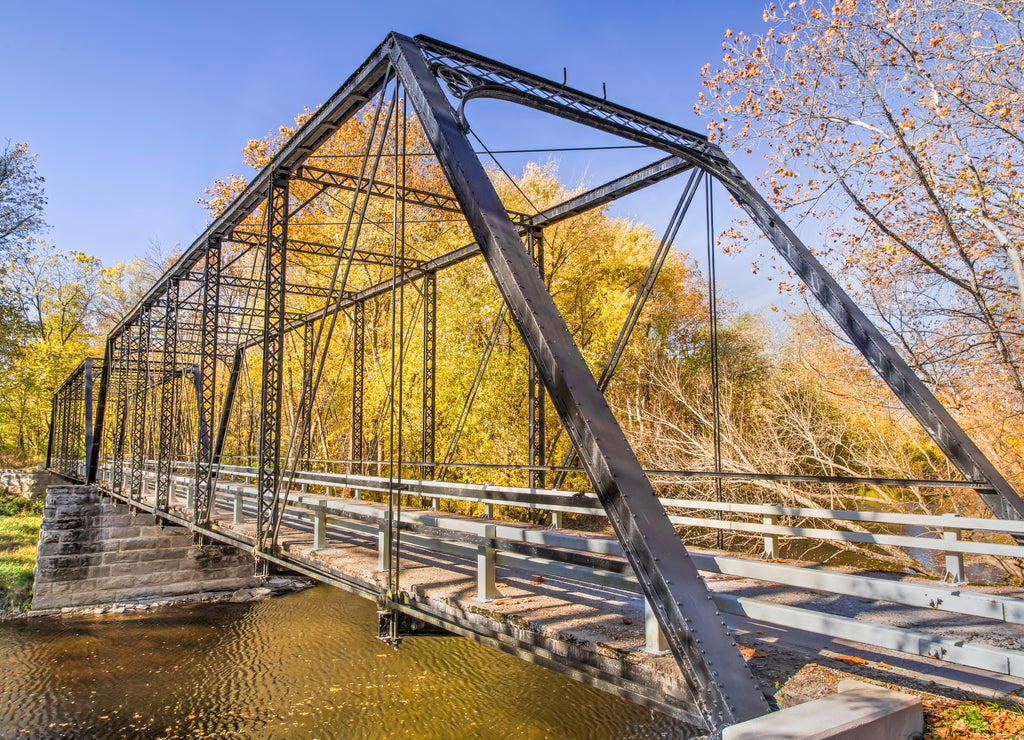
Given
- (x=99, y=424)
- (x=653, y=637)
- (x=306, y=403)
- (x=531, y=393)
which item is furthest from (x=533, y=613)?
(x=99, y=424)

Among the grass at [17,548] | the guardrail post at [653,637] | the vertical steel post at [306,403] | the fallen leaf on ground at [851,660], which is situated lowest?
the grass at [17,548]

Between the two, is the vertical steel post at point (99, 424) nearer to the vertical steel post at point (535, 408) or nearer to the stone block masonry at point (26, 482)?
the stone block masonry at point (26, 482)

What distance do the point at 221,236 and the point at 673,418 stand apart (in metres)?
12.5

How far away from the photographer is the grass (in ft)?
52.1

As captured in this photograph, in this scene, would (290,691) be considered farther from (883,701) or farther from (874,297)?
(874,297)

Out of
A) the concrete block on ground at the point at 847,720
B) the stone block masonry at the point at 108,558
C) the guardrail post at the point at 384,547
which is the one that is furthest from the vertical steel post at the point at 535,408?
the stone block masonry at the point at 108,558

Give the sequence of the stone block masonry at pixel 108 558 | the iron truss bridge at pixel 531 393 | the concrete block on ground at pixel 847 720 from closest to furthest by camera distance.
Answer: the concrete block on ground at pixel 847 720 < the iron truss bridge at pixel 531 393 < the stone block masonry at pixel 108 558

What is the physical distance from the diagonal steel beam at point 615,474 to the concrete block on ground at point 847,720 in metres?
0.25

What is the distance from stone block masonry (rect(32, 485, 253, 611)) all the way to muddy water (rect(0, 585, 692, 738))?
3.54 feet

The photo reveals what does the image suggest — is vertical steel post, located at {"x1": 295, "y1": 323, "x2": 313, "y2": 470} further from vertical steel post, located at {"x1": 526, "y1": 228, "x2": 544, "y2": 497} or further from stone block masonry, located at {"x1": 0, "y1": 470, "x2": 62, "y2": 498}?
stone block masonry, located at {"x1": 0, "y1": 470, "x2": 62, "y2": 498}

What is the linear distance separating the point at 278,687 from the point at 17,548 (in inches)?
605

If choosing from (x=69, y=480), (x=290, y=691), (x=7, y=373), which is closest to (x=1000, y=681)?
(x=290, y=691)

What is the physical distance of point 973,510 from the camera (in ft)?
33.1

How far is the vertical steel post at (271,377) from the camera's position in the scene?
25.4ft
